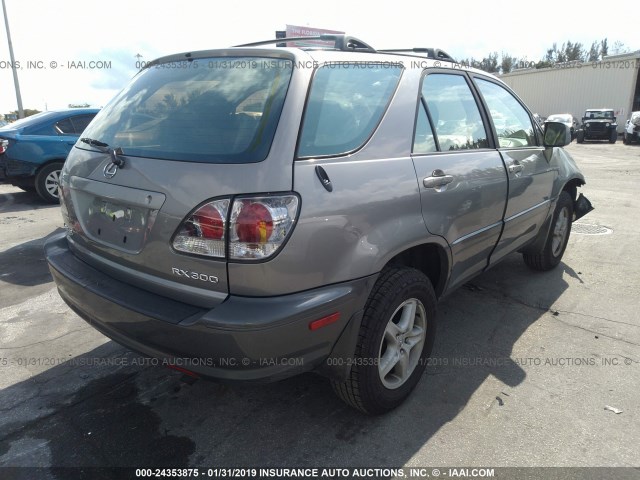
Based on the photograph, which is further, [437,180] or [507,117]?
[507,117]

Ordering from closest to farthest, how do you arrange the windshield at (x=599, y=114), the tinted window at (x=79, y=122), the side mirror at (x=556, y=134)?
1. the side mirror at (x=556, y=134)
2. the tinted window at (x=79, y=122)
3. the windshield at (x=599, y=114)

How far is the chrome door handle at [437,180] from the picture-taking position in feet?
8.03

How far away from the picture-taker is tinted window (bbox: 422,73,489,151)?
108 inches

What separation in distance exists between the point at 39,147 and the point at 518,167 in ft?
25.2

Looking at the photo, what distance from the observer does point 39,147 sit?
307 inches

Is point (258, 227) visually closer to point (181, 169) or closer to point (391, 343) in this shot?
point (181, 169)

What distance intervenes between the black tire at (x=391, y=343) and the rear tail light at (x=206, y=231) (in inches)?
31.7

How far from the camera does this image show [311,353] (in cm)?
199

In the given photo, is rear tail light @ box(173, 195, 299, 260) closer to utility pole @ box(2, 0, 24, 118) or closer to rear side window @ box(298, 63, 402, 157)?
rear side window @ box(298, 63, 402, 157)

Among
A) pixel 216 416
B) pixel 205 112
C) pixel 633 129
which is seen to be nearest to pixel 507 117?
pixel 205 112

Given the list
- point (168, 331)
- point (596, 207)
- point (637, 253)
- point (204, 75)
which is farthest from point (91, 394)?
point (596, 207)

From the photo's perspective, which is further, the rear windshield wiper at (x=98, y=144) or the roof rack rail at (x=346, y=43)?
the roof rack rail at (x=346, y=43)

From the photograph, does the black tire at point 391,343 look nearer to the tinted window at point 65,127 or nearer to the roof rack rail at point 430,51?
the roof rack rail at point 430,51

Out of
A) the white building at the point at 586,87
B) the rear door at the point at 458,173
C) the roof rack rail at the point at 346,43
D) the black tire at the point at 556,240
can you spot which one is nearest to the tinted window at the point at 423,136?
the rear door at the point at 458,173
